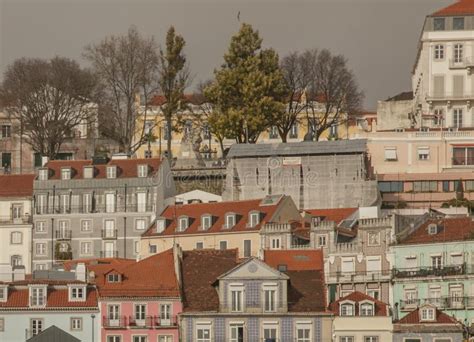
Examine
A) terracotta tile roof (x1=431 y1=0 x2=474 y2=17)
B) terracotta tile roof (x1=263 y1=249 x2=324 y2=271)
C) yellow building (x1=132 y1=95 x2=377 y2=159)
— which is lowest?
terracotta tile roof (x1=263 y1=249 x2=324 y2=271)

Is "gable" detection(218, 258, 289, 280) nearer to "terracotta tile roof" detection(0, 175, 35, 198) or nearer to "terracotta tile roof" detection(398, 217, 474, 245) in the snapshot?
"terracotta tile roof" detection(398, 217, 474, 245)

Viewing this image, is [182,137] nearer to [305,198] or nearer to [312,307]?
[305,198]

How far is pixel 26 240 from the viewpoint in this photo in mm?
119562

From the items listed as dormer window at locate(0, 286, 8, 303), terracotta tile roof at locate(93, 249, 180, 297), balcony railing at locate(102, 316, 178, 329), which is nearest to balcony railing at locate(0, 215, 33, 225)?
terracotta tile roof at locate(93, 249, 180, 297)

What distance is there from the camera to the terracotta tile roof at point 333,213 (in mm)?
111912

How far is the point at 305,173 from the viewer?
119438mm

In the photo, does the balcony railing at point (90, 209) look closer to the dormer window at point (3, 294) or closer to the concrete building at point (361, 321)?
the dormer window at point (3, 294)

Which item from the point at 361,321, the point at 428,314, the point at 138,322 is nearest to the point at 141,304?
the point at 138,322

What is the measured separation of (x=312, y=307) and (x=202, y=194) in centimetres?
2877

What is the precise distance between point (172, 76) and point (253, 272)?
35.4 m

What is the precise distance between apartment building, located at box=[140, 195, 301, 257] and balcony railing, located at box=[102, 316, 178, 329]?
13.7 metres

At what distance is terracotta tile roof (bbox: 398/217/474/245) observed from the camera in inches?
3868

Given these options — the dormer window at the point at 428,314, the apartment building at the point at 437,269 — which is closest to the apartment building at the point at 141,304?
the apartment building at the point at 437,269

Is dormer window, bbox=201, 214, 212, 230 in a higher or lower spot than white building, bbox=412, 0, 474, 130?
lower
